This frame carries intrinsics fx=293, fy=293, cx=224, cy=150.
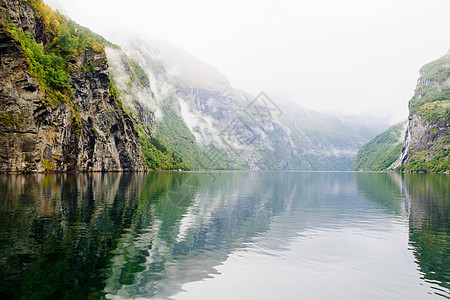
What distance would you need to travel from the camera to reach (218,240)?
66.6 ft

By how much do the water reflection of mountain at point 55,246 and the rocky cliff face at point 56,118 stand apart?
47011mm

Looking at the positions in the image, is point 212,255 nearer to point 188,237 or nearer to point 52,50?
point 188,237

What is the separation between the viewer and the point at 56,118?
83125mm

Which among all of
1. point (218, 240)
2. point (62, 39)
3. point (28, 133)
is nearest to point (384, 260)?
point (218, 240)

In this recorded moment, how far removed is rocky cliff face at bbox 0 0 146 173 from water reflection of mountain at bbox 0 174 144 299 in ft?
154

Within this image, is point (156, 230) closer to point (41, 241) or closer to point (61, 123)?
point (41, 241)

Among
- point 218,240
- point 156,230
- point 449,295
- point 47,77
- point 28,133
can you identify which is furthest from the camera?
point 47,77

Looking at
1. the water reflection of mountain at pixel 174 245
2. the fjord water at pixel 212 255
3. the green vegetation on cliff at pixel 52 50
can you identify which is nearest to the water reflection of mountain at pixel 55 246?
Result: the fjord water at pixel 212 255

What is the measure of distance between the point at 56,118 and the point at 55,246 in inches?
3096

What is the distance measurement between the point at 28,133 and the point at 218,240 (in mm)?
68717

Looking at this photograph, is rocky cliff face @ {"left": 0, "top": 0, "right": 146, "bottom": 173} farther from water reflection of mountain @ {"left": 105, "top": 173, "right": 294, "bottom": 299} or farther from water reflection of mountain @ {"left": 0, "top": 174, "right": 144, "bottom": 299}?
water reflection of mountain @ {"left": 105, "top": 173, "right": 294, "bottom": 299}

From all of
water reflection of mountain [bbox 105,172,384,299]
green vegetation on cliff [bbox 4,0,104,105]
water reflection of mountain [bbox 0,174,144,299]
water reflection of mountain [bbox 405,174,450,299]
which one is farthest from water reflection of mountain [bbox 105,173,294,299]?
green vegetation on cliff [bbox 4,0,104,105]

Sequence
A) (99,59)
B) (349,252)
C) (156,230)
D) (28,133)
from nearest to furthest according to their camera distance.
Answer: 1. (349,252)
2. (156,230)
3. (28,133)
4. (99,59)

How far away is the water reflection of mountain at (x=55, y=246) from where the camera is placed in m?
11.2
